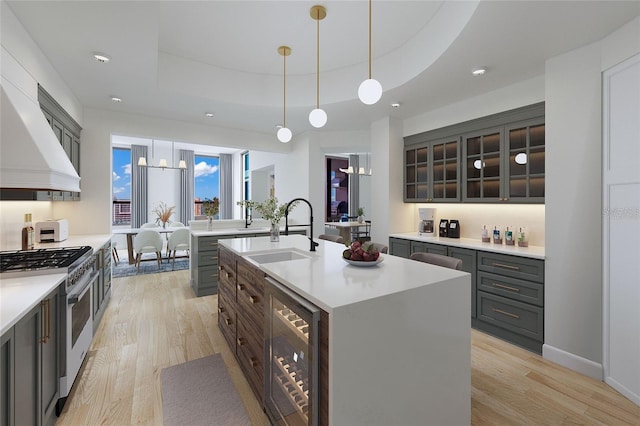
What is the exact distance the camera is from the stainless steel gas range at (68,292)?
1.90 metres

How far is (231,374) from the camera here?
240 centimetres


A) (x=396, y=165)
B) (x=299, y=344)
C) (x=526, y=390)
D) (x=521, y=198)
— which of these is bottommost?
(x=526, y=390)

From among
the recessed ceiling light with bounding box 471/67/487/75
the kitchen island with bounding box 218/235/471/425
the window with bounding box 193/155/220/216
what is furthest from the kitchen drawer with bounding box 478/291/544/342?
the window with bounding box 193/155/220/216

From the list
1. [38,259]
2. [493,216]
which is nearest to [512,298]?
[493,216]

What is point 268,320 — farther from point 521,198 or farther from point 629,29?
point 629,29

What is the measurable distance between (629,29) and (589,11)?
382 millimetres

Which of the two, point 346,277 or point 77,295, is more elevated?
point 346,277

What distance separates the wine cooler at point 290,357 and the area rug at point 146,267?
5.03m

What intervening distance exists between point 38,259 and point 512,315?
4.20 m

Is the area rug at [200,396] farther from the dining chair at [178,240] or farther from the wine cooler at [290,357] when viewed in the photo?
the dining chair at [178,240]

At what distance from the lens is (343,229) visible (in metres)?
8.09

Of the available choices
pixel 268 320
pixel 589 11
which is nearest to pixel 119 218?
pixel 268 320

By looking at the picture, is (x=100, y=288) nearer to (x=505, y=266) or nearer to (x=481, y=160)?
(x=505, y=266)

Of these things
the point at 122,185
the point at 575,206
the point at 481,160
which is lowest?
the point at 575,206
